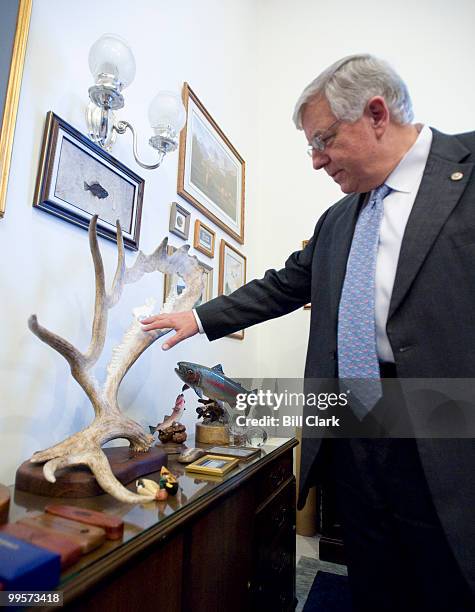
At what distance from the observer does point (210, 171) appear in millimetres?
2383

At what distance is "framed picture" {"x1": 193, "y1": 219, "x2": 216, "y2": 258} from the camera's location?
2.14 m

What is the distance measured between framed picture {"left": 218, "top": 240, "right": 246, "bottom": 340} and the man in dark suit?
46.1 inches

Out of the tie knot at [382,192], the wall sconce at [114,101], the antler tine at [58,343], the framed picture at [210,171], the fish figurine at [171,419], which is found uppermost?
the framed picture at [210,171]

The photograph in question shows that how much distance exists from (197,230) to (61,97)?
3.20ft

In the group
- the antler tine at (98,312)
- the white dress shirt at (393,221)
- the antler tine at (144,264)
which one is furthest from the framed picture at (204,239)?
the white dress shirt at (393,221)

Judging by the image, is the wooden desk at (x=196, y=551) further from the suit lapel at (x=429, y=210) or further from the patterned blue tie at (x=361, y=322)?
the suit lapel at (x=429, y=210)

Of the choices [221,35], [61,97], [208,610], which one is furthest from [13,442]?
[221,35]

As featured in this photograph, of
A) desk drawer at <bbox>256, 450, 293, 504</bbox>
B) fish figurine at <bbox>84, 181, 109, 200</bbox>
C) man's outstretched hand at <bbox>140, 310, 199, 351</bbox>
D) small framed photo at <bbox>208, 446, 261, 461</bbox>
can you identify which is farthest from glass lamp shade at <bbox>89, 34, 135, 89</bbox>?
desk drawer at <bbox>256, 450, 293, 504</bbox>

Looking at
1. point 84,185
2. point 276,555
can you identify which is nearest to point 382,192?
point 84,185

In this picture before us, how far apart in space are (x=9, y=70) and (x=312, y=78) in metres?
2.93

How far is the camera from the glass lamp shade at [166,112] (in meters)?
1.48

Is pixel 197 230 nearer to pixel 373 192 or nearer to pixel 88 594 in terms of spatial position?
pixel 373 192

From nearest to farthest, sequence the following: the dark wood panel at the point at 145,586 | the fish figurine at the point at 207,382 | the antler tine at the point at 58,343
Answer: the dark wood panel at the point at 145,586 → the antler tine at the point at 58,343 → the fish figurine at the point at 207,382

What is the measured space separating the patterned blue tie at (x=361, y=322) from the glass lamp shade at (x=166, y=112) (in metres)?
0.85
